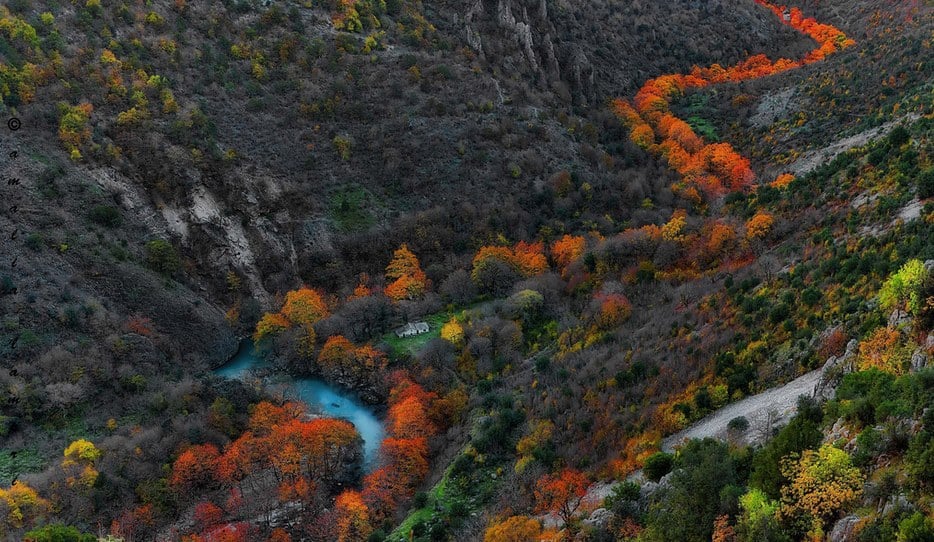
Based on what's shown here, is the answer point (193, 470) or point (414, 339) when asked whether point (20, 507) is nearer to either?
point (193, 470)

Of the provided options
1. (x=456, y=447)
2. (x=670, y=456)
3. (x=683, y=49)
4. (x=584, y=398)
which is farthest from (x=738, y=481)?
(x=683, y=49)

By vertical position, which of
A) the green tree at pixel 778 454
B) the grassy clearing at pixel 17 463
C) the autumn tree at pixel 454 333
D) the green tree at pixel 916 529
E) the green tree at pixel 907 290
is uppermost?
the green tree at pixel 907 290

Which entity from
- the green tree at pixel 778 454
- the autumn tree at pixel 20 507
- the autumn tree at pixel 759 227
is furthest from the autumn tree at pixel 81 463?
the autumn tree at pixel 759 227

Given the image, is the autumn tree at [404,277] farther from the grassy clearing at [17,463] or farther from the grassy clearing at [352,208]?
the grassy clearing at [17,463]

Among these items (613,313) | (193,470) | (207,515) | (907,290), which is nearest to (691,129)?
(613,313)

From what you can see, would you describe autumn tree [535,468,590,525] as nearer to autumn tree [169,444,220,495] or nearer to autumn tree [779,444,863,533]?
autumn tree [779,444,863,533]

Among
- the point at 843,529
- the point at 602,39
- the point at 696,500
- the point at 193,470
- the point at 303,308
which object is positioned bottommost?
the point at 193,470
